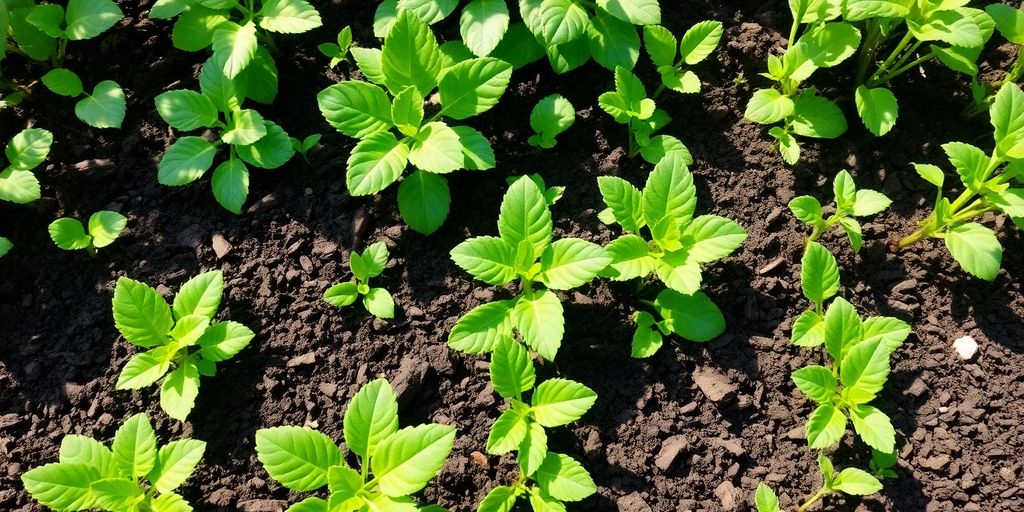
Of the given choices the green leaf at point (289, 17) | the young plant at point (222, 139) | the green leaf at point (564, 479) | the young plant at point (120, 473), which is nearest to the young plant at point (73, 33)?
the young plant at point (222, 139)

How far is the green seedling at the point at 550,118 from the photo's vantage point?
8.11ft

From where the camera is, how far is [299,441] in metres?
1.91

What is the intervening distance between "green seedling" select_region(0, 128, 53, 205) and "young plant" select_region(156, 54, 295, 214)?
38 cm

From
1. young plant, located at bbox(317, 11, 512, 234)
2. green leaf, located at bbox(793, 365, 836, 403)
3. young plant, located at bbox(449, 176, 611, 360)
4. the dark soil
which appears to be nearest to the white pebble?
the dark soil

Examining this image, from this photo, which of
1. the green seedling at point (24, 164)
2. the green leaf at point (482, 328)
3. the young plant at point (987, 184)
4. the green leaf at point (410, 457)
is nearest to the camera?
the green leaf at point (410, 457)

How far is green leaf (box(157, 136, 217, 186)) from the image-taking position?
2391mm

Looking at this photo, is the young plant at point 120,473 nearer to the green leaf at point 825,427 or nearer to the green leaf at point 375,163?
the green leaf at point 375,163

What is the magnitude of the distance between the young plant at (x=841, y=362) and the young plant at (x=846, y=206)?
6.4 inches

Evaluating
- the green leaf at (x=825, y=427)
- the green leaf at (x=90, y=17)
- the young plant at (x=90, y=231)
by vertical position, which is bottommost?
the green leaf at (x=825, y=427)

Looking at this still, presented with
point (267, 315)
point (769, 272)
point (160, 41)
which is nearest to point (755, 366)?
point (769, 272)

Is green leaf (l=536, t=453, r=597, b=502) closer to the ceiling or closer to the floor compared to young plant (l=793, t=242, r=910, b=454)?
closer to the floor

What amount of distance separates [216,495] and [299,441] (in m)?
0.39

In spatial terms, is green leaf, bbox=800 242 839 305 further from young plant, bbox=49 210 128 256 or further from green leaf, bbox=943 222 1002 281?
young plant, bbox=49 210 128 256

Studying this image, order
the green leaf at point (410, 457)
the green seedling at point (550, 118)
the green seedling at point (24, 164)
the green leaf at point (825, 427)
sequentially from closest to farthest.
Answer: the green leaf at point (410, 457)
the green leaf at point (825, 427)
the green seedling at point (24, 164)
the green seedling at point (550, 118)
